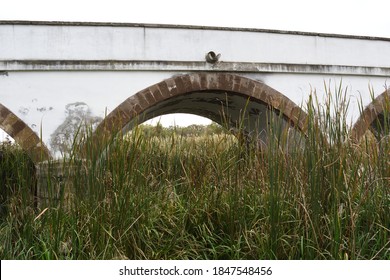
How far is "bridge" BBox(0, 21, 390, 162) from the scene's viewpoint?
21.7 ft

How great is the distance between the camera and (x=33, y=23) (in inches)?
265

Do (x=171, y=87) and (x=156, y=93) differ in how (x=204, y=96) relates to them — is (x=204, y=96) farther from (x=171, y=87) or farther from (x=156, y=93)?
(x=156, y=93)

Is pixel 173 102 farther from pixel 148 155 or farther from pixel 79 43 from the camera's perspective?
pixel 148 155

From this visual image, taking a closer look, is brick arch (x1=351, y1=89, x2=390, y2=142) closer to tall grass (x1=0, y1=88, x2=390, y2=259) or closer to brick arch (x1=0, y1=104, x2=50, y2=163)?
tall grass (x1=0, y1=88, x2=390, y2=259)

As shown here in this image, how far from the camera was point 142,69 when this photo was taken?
278 inches

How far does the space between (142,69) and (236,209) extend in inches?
172

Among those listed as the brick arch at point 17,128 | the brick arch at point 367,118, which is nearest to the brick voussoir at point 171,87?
the brick arch at point 17,128

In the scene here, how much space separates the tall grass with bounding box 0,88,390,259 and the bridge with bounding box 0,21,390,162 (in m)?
2.69

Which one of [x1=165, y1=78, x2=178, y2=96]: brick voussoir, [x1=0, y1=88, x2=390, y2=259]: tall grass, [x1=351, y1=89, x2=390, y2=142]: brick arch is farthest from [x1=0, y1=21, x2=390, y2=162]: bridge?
[x1=0, y1=88, x2=390, y2=259]: tall grass

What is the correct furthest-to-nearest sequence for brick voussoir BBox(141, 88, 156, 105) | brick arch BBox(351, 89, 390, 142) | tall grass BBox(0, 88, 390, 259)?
1. brick voussoir BBox(141, 88, 156, 105)
2. brick arch BBox(351, 89, 390, 142)
3. tall grass BBox(0, 88, 390, 259)

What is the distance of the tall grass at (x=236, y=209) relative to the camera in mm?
2713

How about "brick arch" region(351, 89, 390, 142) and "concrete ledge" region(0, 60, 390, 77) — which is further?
"concrete ledge" region(0, 60, 390, 77)

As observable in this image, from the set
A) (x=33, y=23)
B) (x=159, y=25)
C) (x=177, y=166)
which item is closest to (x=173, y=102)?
(x=159, y=25)

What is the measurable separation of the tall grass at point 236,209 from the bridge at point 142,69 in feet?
8.81
